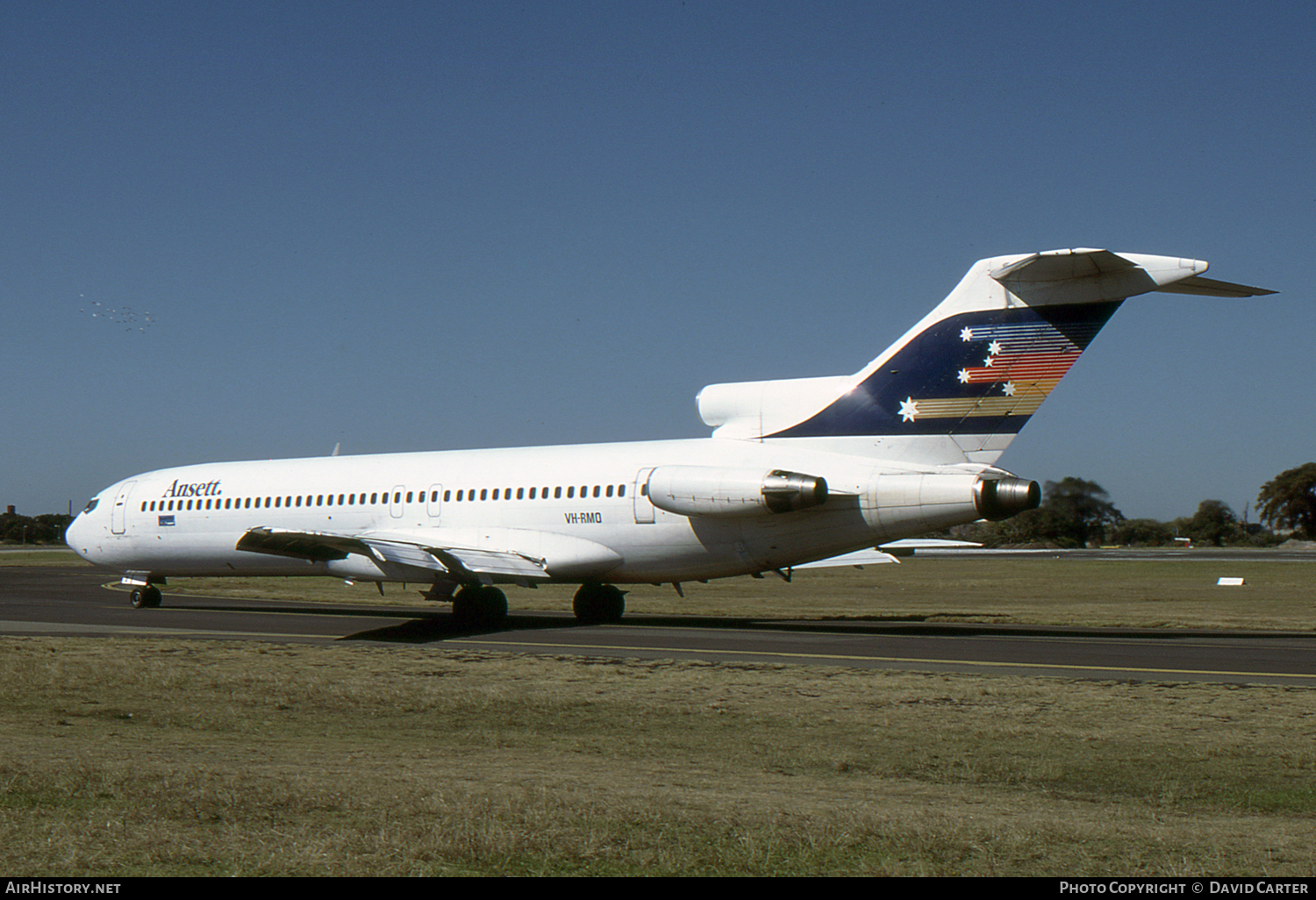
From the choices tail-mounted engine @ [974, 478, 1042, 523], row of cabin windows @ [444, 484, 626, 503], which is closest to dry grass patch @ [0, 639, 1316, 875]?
tail-mounted engine @ [974, 478, 1042, 523]

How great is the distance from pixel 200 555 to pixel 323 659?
47.1ft

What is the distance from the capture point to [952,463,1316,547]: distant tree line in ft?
348

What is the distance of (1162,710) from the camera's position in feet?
40.4

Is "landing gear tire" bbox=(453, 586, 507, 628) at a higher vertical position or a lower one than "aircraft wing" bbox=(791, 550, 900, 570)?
lower

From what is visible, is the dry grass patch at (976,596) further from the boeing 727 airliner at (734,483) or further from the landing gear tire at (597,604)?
the boeing 727 airliner at (734,483)

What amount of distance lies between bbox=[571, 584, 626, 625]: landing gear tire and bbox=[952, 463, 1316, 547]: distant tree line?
76.3 meters

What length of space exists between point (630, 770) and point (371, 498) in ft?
65.0

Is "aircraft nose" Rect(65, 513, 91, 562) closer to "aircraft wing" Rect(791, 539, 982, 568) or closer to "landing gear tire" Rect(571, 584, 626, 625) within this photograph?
"landing gear tire" Rect(571, 584, 626, 625)

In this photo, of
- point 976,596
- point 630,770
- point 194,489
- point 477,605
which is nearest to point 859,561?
point 477,605

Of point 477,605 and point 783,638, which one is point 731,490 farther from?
point 477,605

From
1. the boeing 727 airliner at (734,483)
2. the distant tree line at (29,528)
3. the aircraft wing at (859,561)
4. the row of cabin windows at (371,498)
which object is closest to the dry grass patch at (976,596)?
the aircraft wing at (859,561)

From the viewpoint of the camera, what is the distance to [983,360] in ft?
66.9

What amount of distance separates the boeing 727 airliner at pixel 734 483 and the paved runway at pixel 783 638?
1409mm

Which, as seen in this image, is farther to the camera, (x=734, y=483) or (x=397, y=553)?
(x=397, y=553)
